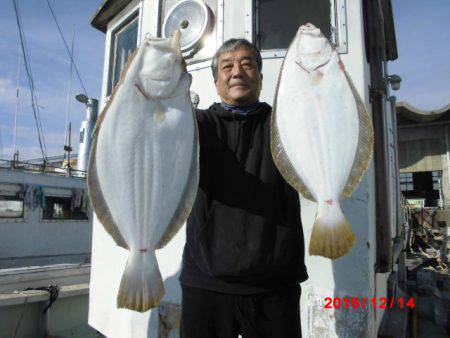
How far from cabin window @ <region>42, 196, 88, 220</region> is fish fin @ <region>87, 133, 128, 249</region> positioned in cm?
995

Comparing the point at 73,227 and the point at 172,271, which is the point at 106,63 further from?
the point at 73,227

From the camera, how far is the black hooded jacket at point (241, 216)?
71.4 inches

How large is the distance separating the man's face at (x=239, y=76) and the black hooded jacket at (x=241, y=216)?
0.08 metres

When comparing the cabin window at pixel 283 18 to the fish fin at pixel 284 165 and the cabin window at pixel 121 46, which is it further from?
the fish fin at pixel 284 165

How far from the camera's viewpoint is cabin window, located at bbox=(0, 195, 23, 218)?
984cm

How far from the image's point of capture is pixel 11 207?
10.0 metres

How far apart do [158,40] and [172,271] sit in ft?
7.97

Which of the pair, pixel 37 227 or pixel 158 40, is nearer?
pixel 158 40

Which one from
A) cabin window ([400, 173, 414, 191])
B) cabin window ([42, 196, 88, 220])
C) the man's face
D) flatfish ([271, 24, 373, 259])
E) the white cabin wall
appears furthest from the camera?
cabin window ([400, 173, 414, 191])

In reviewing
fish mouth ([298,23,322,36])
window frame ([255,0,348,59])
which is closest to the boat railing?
window frame ([255,0,348,59])

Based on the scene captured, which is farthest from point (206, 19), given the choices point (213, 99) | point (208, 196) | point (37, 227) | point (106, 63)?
point (37, 227)

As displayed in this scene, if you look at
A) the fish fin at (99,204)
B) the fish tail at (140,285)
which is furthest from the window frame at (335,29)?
the fish tail at (140,285)

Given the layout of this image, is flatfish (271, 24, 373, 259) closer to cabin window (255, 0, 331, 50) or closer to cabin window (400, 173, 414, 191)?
cabin window (255, 0, 331, 50)

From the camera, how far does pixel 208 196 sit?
1.95 m
